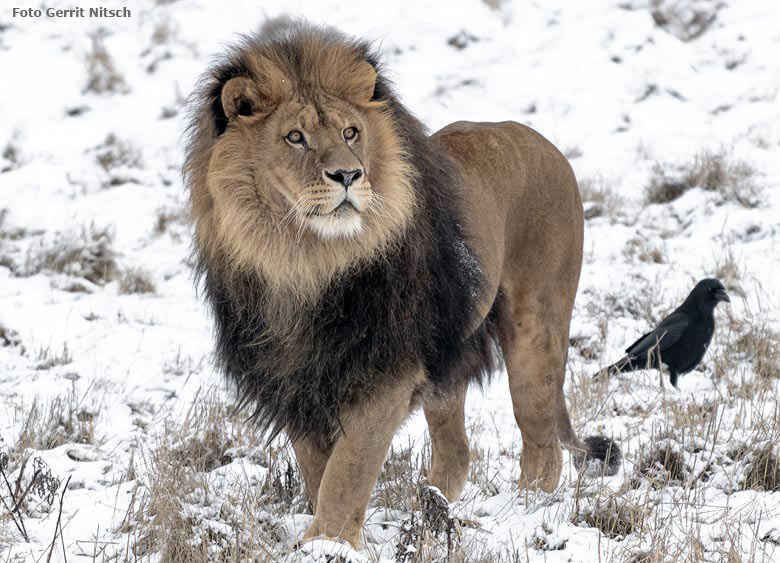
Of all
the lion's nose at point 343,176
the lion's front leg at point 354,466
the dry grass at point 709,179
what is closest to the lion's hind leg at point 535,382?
the lion's front leg at point 354,466

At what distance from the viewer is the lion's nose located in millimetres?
3461

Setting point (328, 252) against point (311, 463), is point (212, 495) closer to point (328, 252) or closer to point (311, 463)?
point (311, 463)

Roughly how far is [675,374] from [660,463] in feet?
6.23

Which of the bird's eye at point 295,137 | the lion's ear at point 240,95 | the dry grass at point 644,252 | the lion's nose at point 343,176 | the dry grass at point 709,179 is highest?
the lion's ear at point 240,95

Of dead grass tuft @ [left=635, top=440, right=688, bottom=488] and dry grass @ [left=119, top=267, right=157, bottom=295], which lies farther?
dry grass @ [left=119, top=267, right=157, bottom=295]

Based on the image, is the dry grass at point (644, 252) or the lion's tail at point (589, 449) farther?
the dry grass at point (644, 252)

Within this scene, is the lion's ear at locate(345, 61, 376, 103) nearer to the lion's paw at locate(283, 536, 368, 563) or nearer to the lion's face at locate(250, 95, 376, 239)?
the lion's face at locate(250, 95, 376, 239)

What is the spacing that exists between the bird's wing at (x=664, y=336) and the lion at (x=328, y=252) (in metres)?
2.26

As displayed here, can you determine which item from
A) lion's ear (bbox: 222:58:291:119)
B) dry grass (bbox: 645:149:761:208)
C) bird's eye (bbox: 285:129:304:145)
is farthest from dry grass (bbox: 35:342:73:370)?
dry grass (bbox: 645:149:761:208)

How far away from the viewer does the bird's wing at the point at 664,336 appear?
6168 mm

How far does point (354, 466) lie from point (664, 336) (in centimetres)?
316

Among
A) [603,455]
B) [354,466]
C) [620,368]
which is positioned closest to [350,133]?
[354,466]

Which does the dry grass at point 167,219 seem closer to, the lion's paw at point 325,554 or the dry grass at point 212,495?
the dry grass at point 212,495

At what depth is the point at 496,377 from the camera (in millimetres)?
6840
